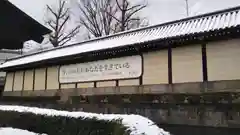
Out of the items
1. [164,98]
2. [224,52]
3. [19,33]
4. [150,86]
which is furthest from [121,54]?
[19,33]

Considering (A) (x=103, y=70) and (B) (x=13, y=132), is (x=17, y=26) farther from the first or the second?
(A) (x=103, y=70)

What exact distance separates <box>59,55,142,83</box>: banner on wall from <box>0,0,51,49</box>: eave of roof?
1077cm

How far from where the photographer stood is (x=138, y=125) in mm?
7223

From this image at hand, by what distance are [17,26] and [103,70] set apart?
1266 cm

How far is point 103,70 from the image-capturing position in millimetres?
18375

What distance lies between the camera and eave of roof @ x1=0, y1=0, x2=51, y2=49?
17.7 ft

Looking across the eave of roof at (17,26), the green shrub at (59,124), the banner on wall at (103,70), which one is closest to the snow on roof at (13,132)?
the green shrub at (59,124)

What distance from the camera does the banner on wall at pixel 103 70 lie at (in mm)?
16797

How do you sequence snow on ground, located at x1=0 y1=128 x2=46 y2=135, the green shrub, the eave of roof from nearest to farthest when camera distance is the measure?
the eave of roof → the green shrub → snow on ground, located at x1=0 y1=128 x2=46 y2=135

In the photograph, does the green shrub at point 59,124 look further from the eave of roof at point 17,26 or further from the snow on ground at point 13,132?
the eave of roof at point 17,26

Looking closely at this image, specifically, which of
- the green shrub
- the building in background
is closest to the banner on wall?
the green shrub

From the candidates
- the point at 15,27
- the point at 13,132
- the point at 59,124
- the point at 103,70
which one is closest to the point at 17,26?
the point at 15,27

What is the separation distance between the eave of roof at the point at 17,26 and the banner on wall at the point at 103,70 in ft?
35.3

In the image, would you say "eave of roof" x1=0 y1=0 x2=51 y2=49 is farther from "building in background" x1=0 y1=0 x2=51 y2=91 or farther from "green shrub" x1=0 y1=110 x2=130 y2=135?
"green shrub" x1=0 y1=110 x2=130 y2=135
